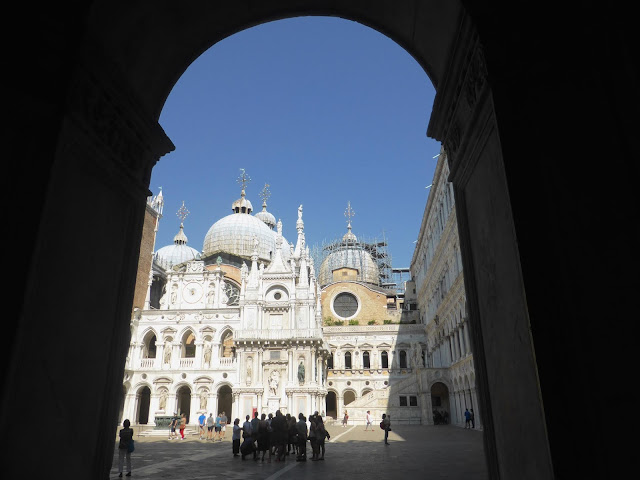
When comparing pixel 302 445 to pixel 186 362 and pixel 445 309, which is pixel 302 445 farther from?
pixel 186 362

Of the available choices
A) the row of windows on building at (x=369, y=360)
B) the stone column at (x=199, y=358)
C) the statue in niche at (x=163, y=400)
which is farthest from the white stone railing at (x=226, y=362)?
the row of windows on building at (x=369, y=360)

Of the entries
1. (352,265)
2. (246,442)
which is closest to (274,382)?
(246,442)

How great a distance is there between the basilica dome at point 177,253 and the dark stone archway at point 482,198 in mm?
60305

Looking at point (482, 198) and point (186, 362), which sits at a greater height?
point (186, 362)

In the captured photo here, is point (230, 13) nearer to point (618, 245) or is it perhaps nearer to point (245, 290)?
point (618, 245)

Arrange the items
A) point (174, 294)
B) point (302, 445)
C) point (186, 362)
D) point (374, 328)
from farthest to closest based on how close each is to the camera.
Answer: point (374, 328) < point (174, 294) < point (186, 362) < point (302, 445)

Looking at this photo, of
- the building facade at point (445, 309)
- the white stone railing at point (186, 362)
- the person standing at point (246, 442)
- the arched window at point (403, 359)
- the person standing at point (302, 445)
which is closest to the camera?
the person standing at point (302, 445)

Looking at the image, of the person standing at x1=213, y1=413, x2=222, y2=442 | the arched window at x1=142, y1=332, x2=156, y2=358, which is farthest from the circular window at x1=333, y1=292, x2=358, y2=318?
the person standing at x1=213, y1=413, x2=222, y2=442

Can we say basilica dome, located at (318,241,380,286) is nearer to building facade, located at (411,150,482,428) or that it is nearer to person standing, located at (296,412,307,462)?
building facade, located at (411,150,482,428)

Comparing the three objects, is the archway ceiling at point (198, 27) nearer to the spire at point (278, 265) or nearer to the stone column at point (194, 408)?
the stone column at point (194, 408)

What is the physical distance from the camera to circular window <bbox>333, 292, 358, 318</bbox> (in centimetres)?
5681

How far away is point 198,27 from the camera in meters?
5.45

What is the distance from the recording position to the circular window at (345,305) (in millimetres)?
56812

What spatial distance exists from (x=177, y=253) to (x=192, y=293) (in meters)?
17.6
